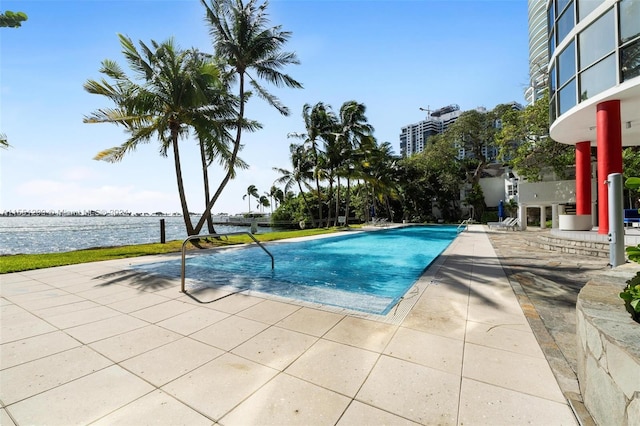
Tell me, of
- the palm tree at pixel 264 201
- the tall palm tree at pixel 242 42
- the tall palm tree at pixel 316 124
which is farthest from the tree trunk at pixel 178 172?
the palm tree at pixel 264 201

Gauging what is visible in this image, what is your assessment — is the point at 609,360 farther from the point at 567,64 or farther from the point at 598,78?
the point at 567,64

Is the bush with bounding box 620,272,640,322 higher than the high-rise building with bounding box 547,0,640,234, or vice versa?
the high-rise building with bounding box 547,0,640,234

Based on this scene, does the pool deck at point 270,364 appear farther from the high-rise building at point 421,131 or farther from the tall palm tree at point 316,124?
the high-rise building at point 421,131

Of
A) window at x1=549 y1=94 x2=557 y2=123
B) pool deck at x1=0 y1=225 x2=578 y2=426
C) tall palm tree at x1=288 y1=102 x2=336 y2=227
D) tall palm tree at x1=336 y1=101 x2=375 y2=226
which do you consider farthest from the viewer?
tall palm tree at x1=336 y1=101 x2=375 y2=226

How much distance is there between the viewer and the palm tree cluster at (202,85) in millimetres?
11383

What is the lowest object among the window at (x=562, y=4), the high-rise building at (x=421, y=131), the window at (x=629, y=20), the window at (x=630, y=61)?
the window at (x=630, y=61)

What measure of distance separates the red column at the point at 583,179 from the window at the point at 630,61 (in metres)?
4.95

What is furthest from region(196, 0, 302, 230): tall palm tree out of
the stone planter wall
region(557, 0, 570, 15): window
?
the stone planter wall

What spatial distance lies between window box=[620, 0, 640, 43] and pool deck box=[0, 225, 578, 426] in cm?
921

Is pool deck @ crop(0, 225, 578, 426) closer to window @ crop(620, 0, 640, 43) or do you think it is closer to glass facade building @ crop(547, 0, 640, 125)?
glass facade building @ crop(547, 0, 640, 125)

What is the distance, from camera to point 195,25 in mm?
13477

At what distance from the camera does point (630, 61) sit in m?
7.98

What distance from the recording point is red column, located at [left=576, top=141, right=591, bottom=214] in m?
11.5

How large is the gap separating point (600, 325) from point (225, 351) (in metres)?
3.23
